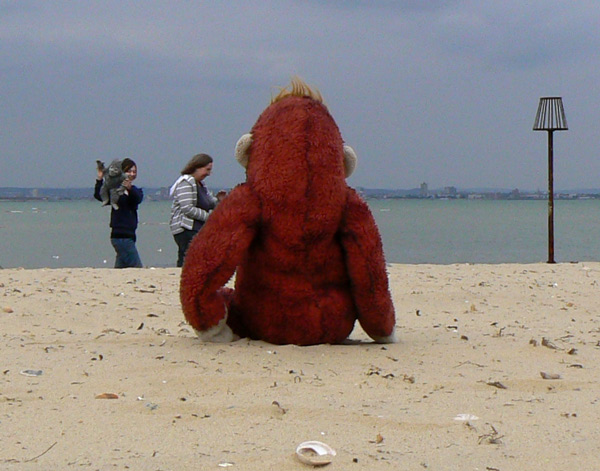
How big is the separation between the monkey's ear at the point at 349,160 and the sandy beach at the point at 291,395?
114cm

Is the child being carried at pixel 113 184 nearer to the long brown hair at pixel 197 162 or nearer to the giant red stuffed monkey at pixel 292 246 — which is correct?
the long brown hair at pixel 197 162

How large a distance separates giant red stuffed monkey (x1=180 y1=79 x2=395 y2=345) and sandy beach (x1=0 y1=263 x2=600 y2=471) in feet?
0.62

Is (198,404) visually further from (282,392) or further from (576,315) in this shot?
(576,315)

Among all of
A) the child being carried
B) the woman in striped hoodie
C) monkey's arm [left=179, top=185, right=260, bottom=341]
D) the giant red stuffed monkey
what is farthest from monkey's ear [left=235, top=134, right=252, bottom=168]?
the child being carried

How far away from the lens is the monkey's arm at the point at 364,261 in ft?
17.5

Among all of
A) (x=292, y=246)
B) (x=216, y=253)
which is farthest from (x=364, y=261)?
(x=216, y=253)

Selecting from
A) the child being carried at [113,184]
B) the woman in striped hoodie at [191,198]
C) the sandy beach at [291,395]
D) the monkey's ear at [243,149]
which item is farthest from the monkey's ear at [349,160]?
the child being carried at [113,184]

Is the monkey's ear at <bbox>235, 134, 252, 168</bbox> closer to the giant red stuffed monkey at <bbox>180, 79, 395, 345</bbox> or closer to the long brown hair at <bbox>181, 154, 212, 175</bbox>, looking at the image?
the giant red stuffed monkey at <bbox>180, 79, 395, 345</bbox>

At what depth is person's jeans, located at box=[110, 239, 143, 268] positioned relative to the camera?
35.8 ft

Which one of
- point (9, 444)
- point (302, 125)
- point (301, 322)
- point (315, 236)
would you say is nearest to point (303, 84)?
point (302, 125)

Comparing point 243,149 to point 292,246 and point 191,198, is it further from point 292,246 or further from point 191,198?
point 191,198

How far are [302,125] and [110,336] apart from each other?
214cm

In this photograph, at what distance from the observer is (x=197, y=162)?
32.4 feet

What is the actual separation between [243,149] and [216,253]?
→ 2.35 ft
